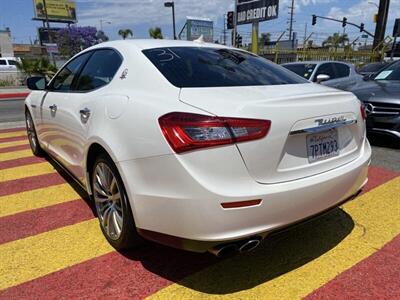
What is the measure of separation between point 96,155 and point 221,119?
1265mm

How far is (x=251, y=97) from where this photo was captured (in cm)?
236

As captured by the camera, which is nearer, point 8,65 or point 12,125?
point 12,125

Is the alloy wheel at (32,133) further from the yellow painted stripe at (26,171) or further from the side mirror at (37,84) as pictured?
the side mirror at (37,84)

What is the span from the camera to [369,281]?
253 centimetres

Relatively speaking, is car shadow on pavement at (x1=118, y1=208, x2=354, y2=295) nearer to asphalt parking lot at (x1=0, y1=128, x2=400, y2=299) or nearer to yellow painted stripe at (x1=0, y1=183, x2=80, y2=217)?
asphalt parking lot at (x1=0, y1=128, x2=400, y2=299)

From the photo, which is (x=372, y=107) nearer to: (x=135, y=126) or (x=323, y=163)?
(x=323, y=163)

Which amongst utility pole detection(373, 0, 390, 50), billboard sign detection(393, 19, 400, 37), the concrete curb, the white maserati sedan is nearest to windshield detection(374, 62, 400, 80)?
the white maserati sedan

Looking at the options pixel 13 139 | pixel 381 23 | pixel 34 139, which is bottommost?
pixel 13 139

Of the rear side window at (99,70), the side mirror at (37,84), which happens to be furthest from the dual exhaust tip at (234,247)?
the side mirror at (37,84)

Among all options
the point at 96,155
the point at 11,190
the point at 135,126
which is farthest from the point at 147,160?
the point at 11,190

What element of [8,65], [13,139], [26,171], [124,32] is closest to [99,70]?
[26,171]

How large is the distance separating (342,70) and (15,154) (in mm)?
7938

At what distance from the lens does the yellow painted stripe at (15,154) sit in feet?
19.2

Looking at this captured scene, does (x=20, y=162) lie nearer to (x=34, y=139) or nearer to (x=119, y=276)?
(x=34, y=139)
